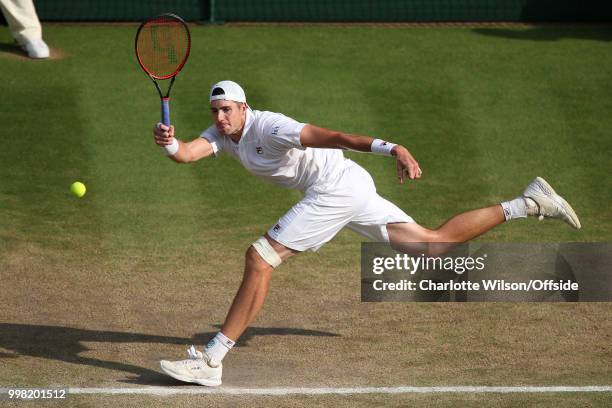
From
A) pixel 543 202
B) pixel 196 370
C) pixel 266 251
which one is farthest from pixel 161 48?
pixel 543 202

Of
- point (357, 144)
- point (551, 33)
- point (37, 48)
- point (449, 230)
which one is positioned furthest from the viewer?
point (551, 33)

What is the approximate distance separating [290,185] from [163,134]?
115 centimetres

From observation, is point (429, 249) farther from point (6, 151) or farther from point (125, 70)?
point (125, 70)

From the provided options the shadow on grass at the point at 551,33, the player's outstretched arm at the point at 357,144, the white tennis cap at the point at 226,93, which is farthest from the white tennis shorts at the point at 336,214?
the shadow on grass at the point at 551,33

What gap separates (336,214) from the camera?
8.53 metres

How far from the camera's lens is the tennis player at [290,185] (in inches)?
312

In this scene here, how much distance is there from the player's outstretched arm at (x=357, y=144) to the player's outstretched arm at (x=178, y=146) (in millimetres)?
886

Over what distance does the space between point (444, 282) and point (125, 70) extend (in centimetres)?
692

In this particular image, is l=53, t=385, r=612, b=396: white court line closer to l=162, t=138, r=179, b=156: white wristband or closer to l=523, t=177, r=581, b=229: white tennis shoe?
l=162, t=138, r=179, b=156: white wristband

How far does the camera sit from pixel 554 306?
959 centimetres

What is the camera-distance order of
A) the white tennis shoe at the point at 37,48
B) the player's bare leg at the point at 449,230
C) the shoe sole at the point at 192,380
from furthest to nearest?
the white tennis shoe at the point at 37,48
the player's bare leg at the point at 449,230
the shoe sole at the point at 192,380

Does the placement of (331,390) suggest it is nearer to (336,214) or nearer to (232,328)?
(232,328)

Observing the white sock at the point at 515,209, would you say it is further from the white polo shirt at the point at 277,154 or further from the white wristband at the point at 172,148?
the white wristband at the point at 172,148

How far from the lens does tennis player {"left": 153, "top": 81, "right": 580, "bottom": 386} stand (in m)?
7.93
